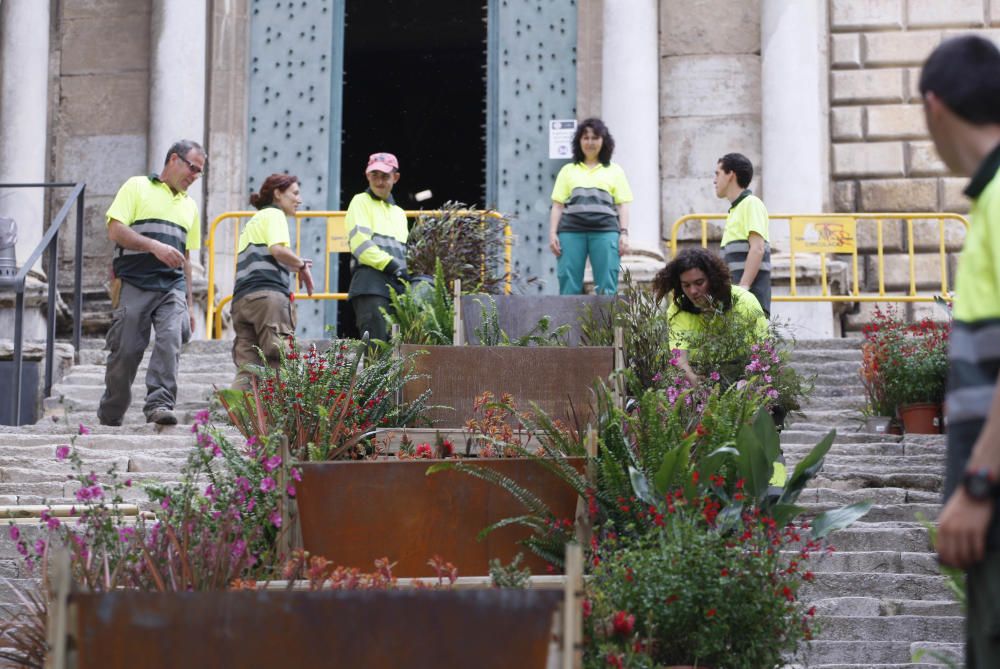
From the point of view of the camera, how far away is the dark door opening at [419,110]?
22.5 metres

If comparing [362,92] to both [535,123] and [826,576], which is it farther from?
[826,576]

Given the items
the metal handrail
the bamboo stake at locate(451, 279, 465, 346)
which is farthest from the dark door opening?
the bamboo stake at locate(451, 279, 465, 346)

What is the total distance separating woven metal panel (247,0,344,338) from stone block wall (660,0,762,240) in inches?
117

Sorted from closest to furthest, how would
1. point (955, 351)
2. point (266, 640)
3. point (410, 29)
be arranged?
point (955, 351) < point (266, 640) < point (410, 29)

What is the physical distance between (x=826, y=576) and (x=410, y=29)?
15.3m

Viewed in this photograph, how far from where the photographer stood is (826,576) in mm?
7238

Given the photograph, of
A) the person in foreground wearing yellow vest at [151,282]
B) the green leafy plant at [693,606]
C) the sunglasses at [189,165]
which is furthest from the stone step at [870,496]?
the sunglasses at [189,165]

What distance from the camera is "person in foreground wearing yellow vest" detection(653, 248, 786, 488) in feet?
27.7

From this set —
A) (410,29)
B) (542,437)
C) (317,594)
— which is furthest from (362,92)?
(317,594)

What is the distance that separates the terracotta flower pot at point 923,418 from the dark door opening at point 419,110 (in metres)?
12.4

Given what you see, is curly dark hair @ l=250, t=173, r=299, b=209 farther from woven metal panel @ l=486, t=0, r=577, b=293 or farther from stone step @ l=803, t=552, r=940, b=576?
woven metal panel @ l=486, t=0, r=577, b=293

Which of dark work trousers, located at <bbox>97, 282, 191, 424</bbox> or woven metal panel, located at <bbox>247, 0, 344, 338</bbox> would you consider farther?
woven metal panel, located at <bbox>247, 0, 344, 338</bbox>

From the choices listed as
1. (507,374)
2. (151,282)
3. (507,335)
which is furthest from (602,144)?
(507,374)

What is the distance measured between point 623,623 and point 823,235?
9.43 m
